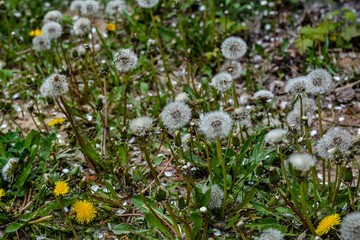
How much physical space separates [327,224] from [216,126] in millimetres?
892

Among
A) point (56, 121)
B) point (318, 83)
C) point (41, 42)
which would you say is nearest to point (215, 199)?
point (318, 83)

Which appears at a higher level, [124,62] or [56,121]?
[124,62]

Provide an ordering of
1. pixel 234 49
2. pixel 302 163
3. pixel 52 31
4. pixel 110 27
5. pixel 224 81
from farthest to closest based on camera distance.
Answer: pixel 110 27 < pixel 52 31 < pixel 234 49 < pixel 224 81 < pixel 302 163

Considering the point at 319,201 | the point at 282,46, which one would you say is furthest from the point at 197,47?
the point at 319,201

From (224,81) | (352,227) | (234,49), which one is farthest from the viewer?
(234,49)

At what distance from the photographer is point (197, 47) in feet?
13.6

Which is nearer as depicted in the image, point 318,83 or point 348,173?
point 348,173

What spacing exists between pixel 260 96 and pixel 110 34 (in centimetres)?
257

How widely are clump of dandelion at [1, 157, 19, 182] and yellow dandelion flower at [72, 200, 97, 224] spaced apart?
0.51m

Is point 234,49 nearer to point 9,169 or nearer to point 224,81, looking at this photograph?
point 224,81

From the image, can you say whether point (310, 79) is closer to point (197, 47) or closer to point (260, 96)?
point (260, 96)

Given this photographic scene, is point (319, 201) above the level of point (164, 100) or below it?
below

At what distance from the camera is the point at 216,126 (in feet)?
6.88

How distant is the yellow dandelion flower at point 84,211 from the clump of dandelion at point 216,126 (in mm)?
984
